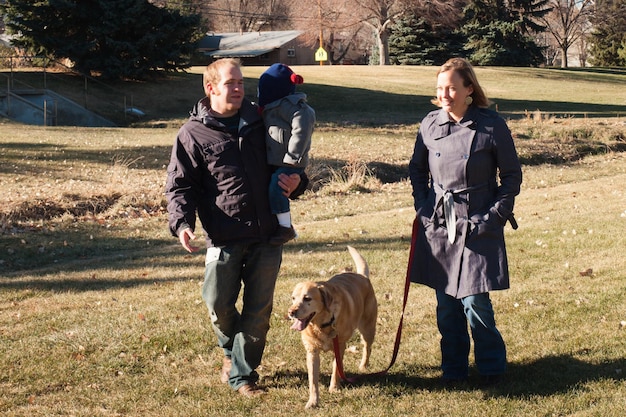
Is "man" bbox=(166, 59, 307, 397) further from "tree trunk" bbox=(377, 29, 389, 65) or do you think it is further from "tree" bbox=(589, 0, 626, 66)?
"tree" bbox=(589, 0, 626, 66)

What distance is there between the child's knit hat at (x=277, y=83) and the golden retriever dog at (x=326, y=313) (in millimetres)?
1135

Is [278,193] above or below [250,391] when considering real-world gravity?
above

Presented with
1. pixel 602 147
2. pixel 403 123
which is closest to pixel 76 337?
pixel 602 147

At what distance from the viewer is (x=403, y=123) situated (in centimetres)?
2686

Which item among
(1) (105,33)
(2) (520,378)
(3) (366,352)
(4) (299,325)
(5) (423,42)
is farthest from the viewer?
(5) (423,42)

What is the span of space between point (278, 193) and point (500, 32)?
2059 inches

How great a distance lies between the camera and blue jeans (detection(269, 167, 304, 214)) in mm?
4484

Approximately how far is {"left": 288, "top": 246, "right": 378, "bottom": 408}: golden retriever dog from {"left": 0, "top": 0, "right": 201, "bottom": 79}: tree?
29971 millimetres

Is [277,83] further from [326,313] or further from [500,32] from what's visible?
[500,32]

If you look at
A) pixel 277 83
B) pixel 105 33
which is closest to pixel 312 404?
pixel 277 83

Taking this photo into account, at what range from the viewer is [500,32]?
5353cm

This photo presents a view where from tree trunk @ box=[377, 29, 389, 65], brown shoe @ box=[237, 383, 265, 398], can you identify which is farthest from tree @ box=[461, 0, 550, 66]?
brown shoe @ box=[237, 383, 265, 398]

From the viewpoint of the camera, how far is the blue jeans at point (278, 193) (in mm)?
4484

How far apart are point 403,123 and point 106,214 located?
52.5ft
